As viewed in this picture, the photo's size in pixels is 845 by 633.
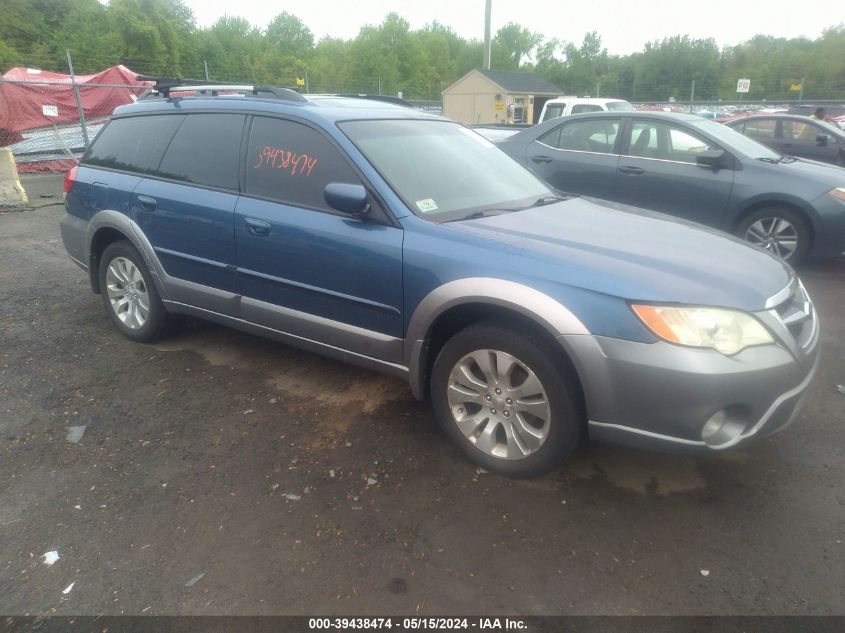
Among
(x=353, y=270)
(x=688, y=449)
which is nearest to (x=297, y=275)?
(x=353, y=270)

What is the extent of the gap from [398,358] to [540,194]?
1469mm

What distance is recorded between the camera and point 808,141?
32.6ft

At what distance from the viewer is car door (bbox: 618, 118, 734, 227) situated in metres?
6.27

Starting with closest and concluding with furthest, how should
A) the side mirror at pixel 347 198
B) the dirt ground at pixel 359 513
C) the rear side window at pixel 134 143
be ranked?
the dirt ground at pixel 359 513, the side mirror at pixel 347 198, the rear side window at pixel 134 143

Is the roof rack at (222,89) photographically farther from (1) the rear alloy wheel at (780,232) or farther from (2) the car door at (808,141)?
(2) the car door at (808,141)

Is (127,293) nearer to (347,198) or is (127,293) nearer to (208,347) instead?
(208,347)

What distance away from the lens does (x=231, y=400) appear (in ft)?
12.5

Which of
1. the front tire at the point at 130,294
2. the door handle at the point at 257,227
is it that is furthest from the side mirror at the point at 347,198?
the front tire at the point at 130,294

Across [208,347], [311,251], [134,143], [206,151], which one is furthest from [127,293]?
[311,251]

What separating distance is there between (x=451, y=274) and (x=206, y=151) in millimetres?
2051

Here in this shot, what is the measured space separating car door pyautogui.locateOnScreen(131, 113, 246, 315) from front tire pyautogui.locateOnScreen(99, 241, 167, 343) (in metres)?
0.30

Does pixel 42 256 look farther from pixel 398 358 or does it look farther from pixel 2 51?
pixel 2 51

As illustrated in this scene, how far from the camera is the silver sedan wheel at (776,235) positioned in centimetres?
613

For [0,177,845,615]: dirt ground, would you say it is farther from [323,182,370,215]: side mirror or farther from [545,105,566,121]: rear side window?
[545,105,566,121]: rear side window
